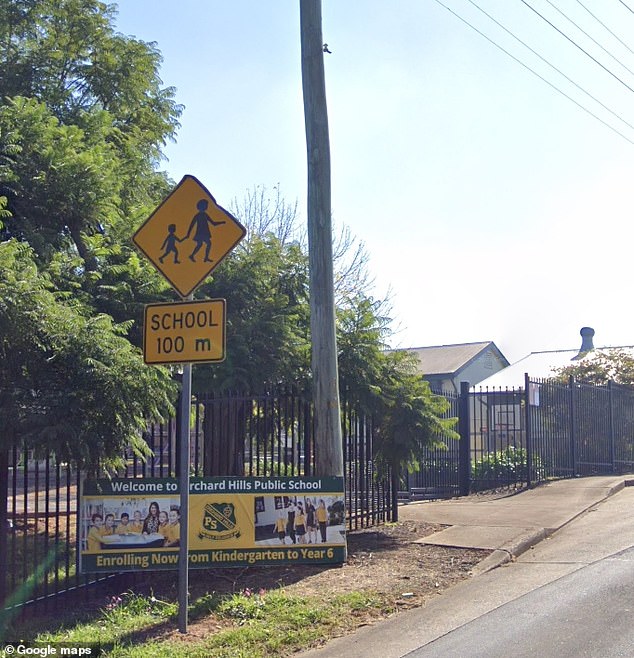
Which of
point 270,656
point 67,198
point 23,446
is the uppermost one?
point 67,198

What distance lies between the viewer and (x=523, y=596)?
7980 mm

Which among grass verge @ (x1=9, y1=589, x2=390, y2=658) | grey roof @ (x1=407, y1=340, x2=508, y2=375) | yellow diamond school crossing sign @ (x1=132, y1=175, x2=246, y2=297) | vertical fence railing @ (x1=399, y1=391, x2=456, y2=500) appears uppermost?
grey roof @ (x1=407, y1=340, x2=508, y2=375)

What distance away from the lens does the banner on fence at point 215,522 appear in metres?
8.44

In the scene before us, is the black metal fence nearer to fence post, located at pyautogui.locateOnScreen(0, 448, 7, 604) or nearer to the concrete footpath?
fence post, located at pyautogui.locateOnScreen(0, 448, 7, 604)

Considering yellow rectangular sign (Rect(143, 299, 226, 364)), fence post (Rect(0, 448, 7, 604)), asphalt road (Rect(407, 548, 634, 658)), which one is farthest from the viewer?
fence post (Rect(0, 448, 7, 604))

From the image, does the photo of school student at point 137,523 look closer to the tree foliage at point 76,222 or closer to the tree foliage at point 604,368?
the tree foliage at point 76,222

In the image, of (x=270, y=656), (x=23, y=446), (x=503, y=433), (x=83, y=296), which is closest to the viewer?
(x=270, y=656)

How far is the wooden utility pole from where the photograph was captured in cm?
1005

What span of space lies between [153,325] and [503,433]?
13.4m

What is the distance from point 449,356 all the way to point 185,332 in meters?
42.7

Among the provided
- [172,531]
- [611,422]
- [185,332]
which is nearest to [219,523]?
[172,531]

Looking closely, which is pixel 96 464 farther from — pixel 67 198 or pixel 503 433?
pixel 503 433

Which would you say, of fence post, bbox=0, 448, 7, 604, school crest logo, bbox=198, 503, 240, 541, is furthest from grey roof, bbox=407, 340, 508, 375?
fence post, bbox=0, 448, 7, 604

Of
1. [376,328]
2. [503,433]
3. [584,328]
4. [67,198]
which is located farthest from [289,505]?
[584,328]
